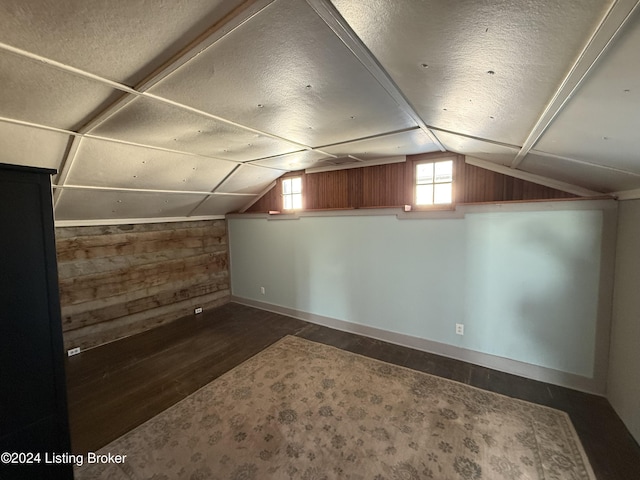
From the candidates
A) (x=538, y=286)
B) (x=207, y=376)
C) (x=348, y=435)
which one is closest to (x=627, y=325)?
(x=538, y=286)

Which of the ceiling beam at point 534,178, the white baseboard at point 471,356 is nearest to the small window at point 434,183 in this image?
the ceiling beam at point 534,178

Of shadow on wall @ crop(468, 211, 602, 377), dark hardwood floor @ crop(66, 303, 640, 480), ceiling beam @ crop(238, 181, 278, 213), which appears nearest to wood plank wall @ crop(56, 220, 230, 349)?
dark hardwood floor @ crop(66, 303, 640, 480)

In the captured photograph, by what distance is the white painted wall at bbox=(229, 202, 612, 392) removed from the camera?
2363mm

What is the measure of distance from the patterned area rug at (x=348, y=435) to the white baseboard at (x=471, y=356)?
1.53 feet

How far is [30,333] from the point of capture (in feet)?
3.79

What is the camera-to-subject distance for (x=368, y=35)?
955 mm

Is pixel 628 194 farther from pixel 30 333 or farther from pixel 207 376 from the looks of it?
pixel 207 376

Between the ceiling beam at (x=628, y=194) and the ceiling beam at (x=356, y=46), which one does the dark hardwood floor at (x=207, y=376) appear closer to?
the ceiling beam at (x=628, y=194)

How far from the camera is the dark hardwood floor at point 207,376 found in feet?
6.30

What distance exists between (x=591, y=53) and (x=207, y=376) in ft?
10.9

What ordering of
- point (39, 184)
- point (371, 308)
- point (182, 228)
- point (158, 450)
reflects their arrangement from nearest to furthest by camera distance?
point (39, 184) < point (158, 450) < point (371, 308) < point (182, 228)

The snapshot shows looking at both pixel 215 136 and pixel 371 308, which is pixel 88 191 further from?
pixel 371 308

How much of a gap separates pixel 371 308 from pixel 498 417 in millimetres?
1657

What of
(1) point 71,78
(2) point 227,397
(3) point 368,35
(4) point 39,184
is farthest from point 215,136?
(2) point 227,397
